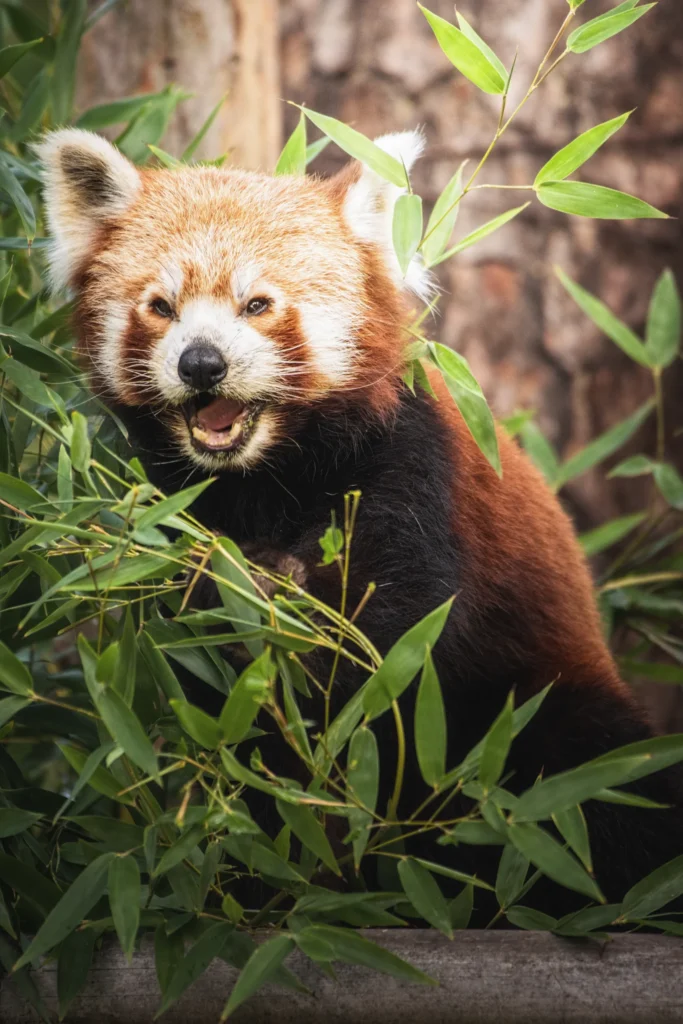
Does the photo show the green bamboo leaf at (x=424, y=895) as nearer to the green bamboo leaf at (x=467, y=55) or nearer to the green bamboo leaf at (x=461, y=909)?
the green bamboo leaf at (x=461, y=909)

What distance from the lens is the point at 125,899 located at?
4.16ft

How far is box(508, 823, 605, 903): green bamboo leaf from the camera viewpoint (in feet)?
4.03

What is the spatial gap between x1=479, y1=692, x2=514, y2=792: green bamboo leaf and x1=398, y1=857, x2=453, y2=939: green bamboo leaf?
153 mm

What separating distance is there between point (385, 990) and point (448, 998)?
0.26ft

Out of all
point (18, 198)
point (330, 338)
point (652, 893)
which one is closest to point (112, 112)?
point (18, 198)

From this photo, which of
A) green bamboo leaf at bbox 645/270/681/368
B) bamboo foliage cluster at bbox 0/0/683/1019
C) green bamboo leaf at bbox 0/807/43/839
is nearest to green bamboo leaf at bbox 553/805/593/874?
bamboo foliage cluster at bbox 0/0/683/1019

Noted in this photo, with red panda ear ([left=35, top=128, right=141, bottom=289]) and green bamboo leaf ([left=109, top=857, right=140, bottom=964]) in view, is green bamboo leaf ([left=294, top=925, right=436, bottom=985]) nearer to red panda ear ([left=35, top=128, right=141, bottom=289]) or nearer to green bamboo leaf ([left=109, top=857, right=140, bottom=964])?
green bamboo leaf ([left=109, top=857, right=140, bottom=964])

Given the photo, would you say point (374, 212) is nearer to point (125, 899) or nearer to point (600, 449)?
point (600, 449)

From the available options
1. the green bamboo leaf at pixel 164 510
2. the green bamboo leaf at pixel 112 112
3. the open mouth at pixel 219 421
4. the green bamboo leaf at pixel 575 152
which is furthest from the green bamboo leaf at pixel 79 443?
the green bamboo leaf at pixel 112 112

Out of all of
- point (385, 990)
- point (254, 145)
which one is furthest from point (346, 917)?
point (254, 145)

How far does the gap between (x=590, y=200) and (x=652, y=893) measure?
3.19 ft

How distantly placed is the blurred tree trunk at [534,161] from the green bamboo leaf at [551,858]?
1.94 m

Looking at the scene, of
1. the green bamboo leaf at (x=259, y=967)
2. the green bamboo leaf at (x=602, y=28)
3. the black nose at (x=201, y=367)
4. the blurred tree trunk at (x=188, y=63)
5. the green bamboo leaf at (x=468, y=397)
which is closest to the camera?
the green bamboo leaf at (x=259, y=967)

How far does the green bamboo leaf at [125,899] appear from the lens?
124 cm
